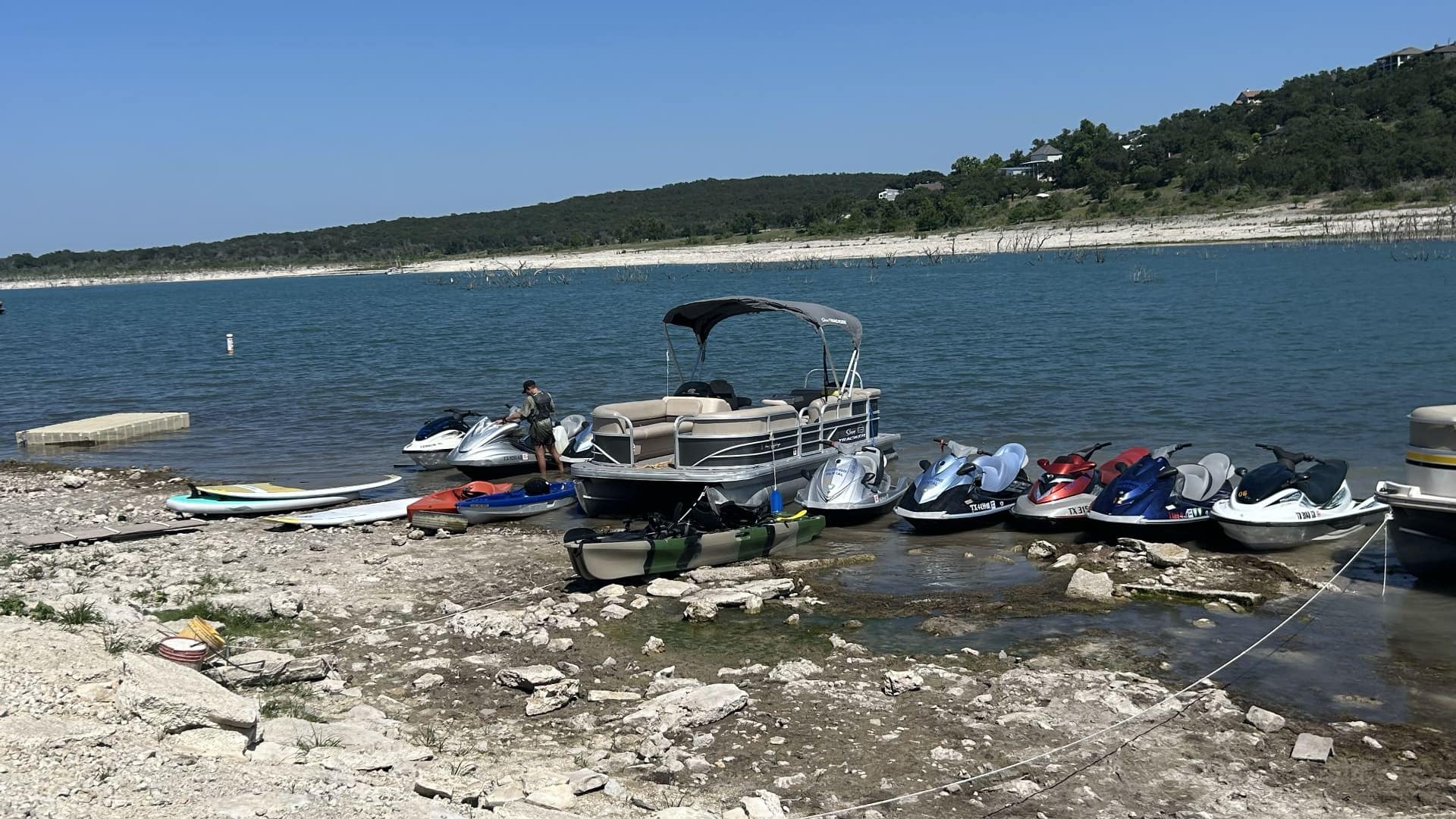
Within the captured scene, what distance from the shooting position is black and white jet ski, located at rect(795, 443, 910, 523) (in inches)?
606

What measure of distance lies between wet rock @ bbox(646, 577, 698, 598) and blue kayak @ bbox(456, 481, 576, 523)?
14.1 feet

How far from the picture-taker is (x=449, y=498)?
53.1 ft

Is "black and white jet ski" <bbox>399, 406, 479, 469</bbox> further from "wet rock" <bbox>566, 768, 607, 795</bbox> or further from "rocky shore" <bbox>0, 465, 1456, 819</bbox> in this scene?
"wet rock" <bbox>566, 768, 607, 795</bbox>

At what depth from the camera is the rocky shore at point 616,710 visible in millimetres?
6762

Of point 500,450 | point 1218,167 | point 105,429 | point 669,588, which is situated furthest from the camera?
point 1218,167

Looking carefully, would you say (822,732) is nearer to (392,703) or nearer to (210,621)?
(392,703)

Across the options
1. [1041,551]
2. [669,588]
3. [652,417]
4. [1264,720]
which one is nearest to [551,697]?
[669,588]

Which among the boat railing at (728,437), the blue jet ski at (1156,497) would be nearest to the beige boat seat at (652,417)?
the boat railing at (728,437)

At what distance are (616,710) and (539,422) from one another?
1013cm

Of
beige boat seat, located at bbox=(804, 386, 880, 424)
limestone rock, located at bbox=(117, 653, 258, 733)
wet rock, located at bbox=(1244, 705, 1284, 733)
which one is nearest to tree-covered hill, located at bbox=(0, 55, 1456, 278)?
beige boat seat, located at bbox=(804, 386, 880, 424)

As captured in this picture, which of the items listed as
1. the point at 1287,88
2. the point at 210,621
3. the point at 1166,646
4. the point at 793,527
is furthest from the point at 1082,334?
the point at 1287,88

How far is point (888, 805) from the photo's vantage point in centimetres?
727

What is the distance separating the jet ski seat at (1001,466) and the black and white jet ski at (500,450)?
20.0ft

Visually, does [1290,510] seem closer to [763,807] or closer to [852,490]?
[852,490]
